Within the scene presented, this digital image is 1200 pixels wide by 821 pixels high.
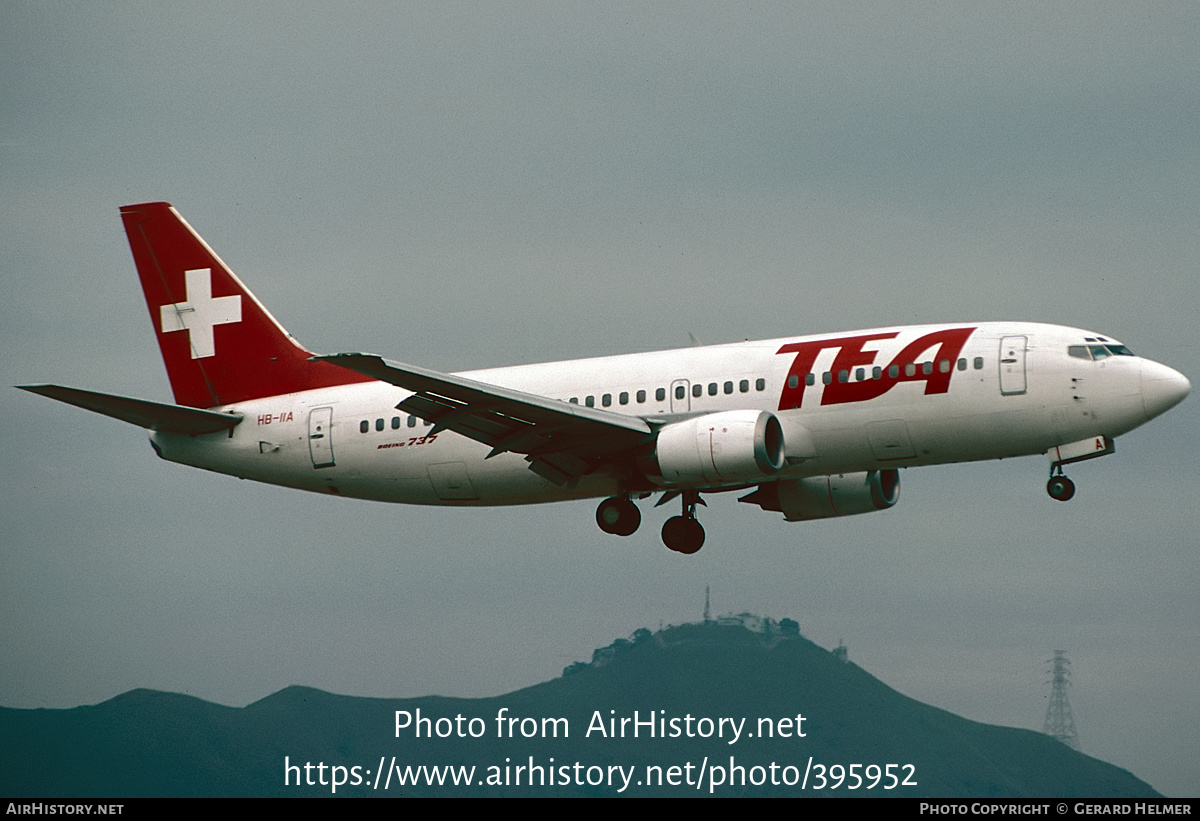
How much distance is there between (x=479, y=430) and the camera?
145 feet

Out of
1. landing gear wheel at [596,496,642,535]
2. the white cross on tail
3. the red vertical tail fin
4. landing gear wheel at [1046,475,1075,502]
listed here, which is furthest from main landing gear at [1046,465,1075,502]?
the white cross on tail

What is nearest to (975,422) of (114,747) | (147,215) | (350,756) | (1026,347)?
(1026,347)

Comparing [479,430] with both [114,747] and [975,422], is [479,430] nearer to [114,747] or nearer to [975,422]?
[975,422]

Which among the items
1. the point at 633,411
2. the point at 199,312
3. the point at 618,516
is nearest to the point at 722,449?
the point at 633,411

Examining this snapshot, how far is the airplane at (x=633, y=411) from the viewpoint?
40781 mm

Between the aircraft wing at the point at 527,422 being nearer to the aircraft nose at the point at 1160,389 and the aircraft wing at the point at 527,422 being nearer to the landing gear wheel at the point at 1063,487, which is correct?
the landing gear wheel at the point at 1063,487

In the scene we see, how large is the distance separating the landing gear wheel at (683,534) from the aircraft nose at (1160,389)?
14.2 meters

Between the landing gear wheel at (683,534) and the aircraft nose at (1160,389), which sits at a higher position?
the aircraft nose at (1160,389)

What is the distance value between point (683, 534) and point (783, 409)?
25.2ft

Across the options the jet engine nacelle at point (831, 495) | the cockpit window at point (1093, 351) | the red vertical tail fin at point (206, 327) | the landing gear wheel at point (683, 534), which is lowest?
the landing gear wheel at point (683, 534)

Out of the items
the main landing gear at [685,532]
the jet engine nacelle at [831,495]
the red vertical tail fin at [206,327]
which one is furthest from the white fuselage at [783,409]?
the jet engine nacelle at [831,495]

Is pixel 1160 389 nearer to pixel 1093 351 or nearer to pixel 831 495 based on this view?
pixel 1093 351

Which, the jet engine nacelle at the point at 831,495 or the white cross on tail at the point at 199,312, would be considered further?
the white cross on tail at the point at 199,312

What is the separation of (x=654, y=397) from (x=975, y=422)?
8.83 metres
